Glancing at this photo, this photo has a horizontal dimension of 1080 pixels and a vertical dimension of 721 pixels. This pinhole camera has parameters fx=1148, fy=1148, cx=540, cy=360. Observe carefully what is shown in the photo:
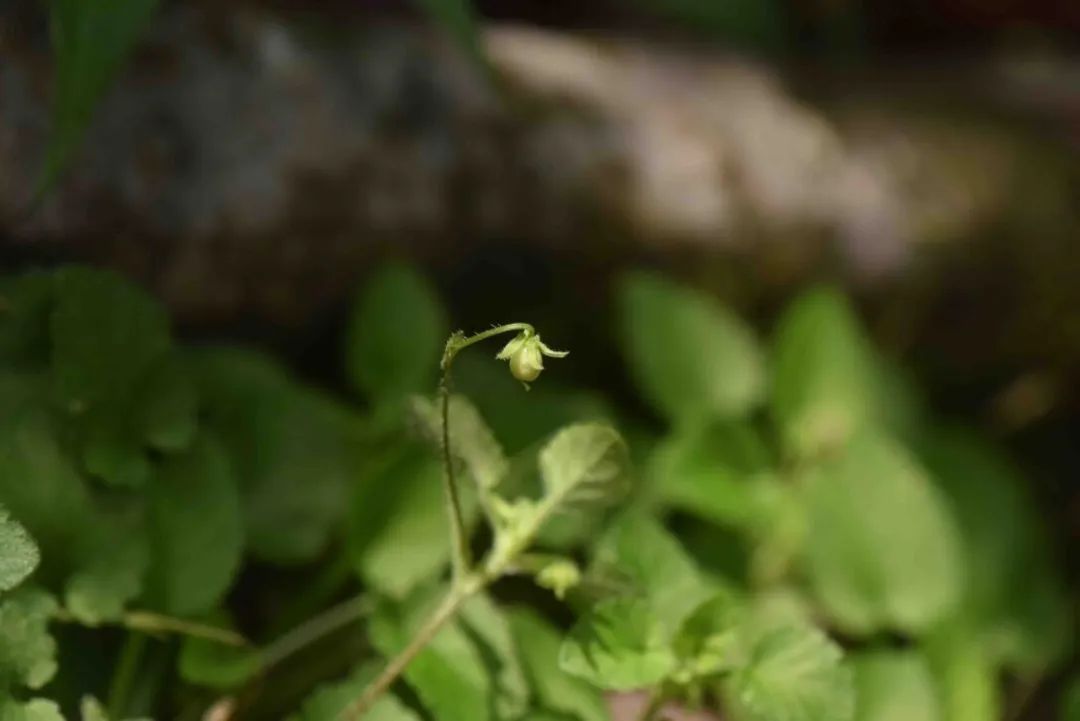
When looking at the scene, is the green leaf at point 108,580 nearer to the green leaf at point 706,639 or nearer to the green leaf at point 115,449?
the green leaf at point 115,449

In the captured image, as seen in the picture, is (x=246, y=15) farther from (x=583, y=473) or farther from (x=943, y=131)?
(x=943, y=131)

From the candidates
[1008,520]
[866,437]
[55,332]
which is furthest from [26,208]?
[1008,520]

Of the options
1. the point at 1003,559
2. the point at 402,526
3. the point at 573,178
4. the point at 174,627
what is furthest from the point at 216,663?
the point at 1003,559

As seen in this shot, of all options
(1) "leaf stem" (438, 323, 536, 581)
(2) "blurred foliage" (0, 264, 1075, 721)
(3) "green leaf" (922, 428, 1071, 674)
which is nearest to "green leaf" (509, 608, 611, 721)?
(2) "blurred foliage" (0, 264, 1075, 721)

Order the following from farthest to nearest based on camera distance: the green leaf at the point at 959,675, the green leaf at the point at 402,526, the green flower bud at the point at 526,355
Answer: the green leaf at the point at 959,675 → the green leaf at the point at 402,526 → the green flower bud at the point at 526,355

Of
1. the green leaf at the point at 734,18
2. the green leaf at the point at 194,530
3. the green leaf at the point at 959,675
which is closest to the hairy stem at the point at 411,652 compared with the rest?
the green leaf at the point at 194,530

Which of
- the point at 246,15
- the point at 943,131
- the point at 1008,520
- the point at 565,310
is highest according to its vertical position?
the point at 246,15
